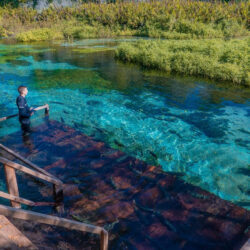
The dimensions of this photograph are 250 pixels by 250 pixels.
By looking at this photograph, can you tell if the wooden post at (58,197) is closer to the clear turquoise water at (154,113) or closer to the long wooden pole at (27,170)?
the long wooden pole at (27,170)

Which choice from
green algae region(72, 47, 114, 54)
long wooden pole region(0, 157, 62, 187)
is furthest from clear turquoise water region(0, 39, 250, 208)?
green algae region(72, 47, 114, 54)

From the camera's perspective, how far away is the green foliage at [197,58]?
1602cm

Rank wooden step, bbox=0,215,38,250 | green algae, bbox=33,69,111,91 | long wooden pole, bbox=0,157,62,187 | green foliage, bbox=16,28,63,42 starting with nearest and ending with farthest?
wooden step, bbox=0,215,38,250
long wooden pole, bbox=0,157,62,187
green algae, bbox=33,69,111,91
green foliage, bbox=16,28,63,42

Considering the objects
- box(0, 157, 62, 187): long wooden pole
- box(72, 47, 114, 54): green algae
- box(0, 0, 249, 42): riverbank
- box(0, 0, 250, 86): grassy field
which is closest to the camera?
box(0, 157, 62, 187): long wooden pole

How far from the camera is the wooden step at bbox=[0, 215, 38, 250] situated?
116 inches

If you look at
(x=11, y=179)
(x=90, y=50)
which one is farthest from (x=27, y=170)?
(x=90, y=50)

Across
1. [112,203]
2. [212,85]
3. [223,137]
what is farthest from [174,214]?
[212,85]

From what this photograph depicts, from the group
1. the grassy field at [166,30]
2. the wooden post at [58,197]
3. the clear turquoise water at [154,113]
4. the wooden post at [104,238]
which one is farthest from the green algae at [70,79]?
the wooden post at [104,238]

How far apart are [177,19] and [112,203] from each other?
36.7m

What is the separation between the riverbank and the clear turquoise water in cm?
1712

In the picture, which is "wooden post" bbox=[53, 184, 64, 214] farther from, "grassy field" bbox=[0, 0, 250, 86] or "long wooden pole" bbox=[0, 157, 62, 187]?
"grassy field" bbox=[0, 0, 250, 86]

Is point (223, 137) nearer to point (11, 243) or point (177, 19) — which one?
point (11, 243)

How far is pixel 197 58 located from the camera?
17.9 meters

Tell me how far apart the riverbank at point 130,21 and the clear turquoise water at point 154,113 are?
17.1 m
